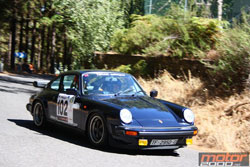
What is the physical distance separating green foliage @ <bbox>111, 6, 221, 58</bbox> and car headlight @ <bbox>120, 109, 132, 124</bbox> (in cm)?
901

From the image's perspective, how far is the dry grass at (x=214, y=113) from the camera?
8.76 metres

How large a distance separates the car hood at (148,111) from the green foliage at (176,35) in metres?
8.19

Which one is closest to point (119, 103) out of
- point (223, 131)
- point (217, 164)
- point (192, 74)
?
point (217, 164)

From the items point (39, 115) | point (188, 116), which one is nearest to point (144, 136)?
point (188, 116)

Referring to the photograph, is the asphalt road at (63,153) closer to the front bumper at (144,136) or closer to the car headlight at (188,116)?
the front bumper at (144,136)

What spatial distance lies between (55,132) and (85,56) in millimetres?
19314

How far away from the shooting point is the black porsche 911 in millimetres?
6781

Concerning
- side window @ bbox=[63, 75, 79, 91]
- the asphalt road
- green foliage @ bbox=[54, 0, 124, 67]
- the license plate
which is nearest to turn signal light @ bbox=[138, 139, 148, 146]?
the license plate

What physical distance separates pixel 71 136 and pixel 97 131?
136 cm

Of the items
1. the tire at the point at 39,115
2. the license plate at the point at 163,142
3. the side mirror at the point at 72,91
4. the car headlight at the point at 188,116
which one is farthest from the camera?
the tire at the point at 39,115

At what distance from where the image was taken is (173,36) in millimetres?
17609

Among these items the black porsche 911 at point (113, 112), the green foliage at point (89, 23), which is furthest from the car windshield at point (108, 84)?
the green foliage at point (89, 23)

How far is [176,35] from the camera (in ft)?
57.8

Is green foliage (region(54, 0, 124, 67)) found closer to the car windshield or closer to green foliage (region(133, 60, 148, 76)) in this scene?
green foliage (region(133, 60, 148, 76))
